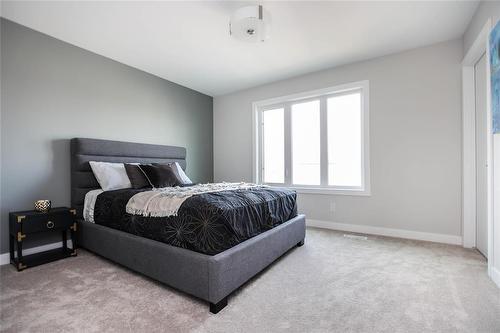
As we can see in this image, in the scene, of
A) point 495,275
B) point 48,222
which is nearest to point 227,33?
point 48,222

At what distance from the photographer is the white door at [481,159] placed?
2489 millimetres

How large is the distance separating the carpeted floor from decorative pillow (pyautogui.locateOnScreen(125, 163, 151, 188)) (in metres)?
0.95

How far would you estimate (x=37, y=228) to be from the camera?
237cm

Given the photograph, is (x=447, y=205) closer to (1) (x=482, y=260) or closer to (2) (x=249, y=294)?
(1) (x=482, y=260)

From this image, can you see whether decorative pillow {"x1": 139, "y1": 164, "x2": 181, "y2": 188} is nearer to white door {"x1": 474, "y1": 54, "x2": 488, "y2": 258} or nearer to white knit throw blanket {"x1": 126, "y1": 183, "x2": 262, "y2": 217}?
white knit throw blanket {"x1": 126, "y1": 183, "x2": 262, "y2": 217}

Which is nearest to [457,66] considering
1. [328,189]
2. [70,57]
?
[328,189]

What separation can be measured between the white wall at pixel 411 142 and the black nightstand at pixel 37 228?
3.43m

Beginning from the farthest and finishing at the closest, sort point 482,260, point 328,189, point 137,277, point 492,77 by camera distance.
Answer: point 328,189 < point 482,260 < point 137,277 < point 492,77

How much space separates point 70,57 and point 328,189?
160 inches

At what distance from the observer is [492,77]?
1999mm

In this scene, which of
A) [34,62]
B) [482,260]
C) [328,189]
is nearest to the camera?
[482,260]

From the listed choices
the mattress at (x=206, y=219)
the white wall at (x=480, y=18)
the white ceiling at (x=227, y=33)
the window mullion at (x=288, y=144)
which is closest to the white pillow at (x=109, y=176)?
the mattress at (x=206, y=219)

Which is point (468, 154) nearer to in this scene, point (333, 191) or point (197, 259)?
point (333, 191)

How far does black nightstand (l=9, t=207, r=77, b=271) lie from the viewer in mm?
2285
